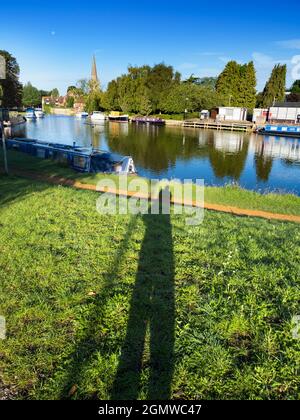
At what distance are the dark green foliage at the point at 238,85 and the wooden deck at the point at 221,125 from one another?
1307 centimetres

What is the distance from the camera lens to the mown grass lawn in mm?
3369

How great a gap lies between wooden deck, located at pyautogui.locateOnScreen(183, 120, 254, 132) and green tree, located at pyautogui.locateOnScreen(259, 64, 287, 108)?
1567 cm

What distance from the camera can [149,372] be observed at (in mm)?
3459

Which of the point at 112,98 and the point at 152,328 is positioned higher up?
the point at 112,98

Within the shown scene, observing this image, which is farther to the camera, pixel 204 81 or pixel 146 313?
pixel 204 81

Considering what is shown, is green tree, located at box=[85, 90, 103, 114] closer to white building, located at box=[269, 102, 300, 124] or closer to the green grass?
white building, located at box=[269, 102, 300, 124]

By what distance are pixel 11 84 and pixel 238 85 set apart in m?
58.8

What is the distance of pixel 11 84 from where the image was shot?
237 ft

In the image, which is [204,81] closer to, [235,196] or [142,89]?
[142,89]

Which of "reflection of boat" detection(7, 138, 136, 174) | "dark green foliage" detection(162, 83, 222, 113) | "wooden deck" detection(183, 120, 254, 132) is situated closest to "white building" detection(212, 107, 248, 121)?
"dark green foliage" detection(162, 83, 222, 113)

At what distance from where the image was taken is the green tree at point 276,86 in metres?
81.6

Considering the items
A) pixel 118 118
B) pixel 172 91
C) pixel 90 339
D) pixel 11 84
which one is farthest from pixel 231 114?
pixel 90 339
